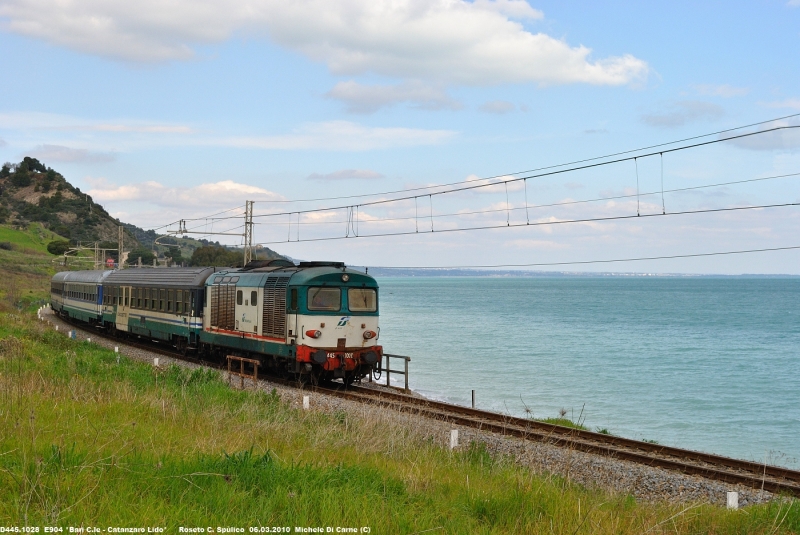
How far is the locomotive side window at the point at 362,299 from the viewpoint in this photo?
20661 mm

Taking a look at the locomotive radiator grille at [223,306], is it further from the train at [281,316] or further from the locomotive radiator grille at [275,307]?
the locomotive radiator grille at [275,307]

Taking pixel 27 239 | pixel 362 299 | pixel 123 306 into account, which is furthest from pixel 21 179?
pixel 362 299

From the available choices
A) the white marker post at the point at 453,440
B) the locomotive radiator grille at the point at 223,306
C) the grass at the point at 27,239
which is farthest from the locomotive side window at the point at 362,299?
the grass at the point at 27,239

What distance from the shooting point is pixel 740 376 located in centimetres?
4228

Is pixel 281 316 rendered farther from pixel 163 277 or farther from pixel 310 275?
pixel 163 277

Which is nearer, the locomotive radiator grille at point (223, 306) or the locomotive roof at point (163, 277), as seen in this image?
the locomotive radiator grille at point (223, 306)

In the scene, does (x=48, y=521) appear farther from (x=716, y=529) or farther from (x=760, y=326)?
(x=760, y=326)

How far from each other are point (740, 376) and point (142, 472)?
42.5 metres

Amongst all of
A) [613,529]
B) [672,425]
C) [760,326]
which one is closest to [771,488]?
[613,529]

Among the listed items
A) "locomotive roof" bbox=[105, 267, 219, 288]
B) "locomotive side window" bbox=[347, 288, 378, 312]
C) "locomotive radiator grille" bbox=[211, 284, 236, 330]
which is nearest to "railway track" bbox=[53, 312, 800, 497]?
"locomotive side window" bbox=[347, 288, 378, 312]

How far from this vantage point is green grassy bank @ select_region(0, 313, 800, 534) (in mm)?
5656

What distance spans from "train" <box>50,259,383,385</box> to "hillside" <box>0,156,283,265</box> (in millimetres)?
96053

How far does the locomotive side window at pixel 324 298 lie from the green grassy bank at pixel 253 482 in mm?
8389

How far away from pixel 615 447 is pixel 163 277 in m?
20.8
